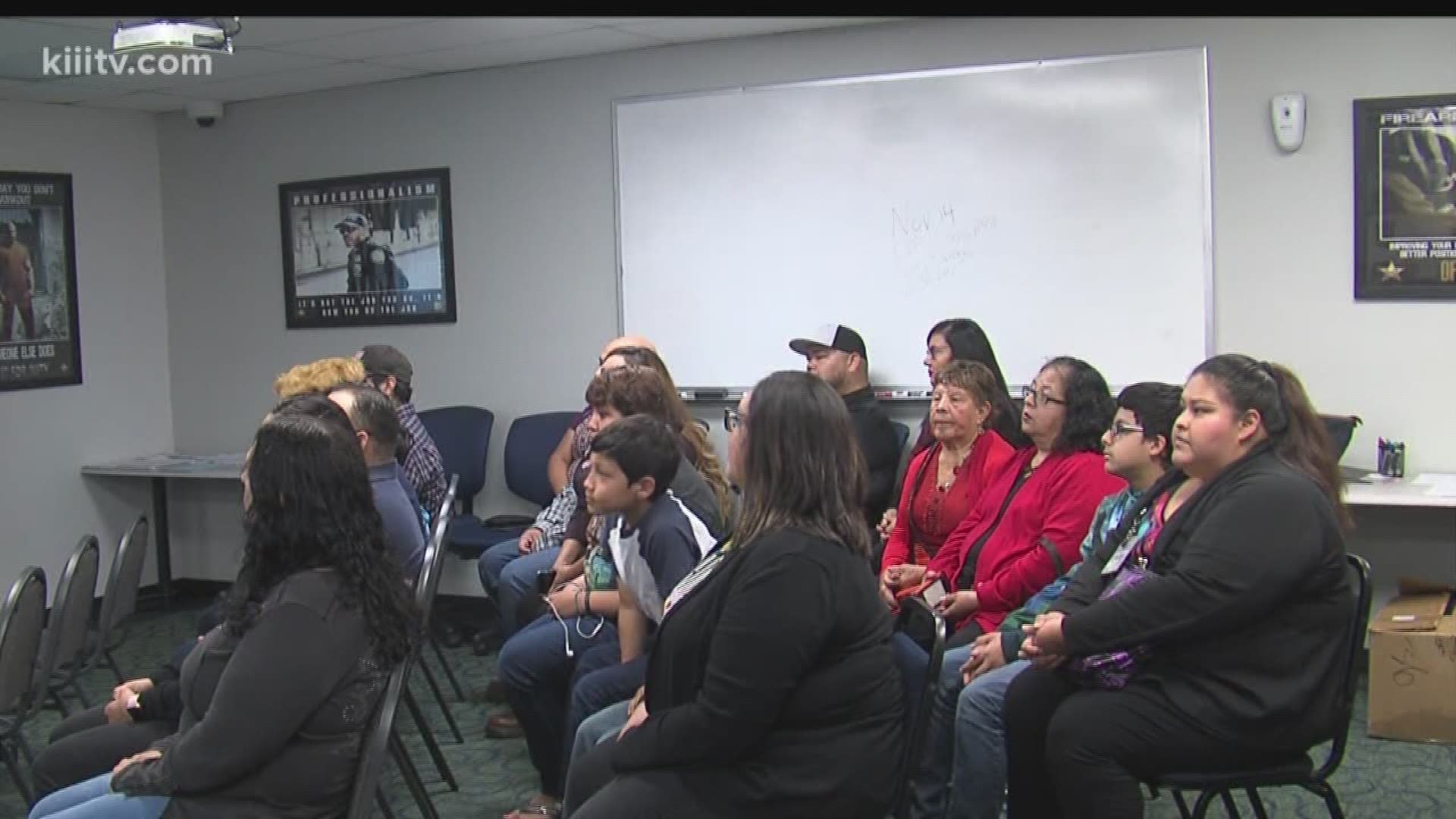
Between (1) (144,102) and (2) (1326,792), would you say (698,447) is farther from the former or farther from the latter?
(1) (144,102)

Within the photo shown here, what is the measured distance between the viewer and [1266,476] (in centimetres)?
243

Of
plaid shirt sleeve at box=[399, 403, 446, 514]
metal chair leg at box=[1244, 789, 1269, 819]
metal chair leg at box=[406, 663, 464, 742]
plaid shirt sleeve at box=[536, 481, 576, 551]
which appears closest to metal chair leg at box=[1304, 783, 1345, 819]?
metal chair leg at box=[1244, 789, 1269, 819]

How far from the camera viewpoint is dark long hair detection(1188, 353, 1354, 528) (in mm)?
2535

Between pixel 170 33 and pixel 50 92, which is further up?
pixel 50 92

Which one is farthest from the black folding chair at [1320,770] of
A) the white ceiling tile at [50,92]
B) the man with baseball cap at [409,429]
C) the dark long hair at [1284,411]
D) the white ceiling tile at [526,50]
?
the white ceiling tile at [50,92]

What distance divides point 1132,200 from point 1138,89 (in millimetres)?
388


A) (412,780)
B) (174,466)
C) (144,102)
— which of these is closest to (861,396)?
(412,780)

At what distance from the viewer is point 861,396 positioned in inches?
196

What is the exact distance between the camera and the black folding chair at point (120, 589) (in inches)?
151

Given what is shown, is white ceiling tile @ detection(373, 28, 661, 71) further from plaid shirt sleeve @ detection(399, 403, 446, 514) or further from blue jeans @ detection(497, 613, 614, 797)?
blue jeans @ detection(497, 613, 614, 797)

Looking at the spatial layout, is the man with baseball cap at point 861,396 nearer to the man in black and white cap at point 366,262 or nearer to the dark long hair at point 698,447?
the dark long hair at point 698,447

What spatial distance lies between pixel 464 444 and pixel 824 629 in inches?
160

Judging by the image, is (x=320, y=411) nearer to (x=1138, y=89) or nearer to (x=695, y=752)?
(x=695, y=752)

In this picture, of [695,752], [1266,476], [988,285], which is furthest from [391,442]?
[988,285]
